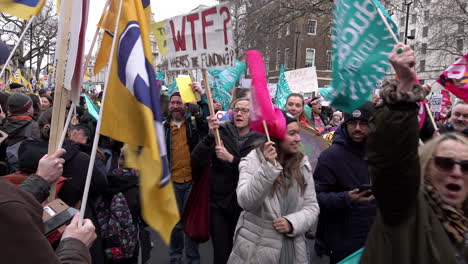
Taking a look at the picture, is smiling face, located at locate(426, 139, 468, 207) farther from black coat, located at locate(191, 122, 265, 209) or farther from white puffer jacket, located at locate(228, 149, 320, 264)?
black coat, located at locate(191, 122, 265, 209)

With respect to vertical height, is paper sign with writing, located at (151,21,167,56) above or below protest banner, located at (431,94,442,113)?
above

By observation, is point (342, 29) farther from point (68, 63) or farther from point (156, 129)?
point (68, 63)

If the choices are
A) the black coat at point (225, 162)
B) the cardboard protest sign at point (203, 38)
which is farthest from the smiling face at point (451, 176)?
the black coat at point (225, 162)

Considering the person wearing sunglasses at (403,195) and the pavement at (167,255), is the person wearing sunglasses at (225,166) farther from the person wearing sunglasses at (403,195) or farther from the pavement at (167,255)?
the person wearing sunglasses at (403,195)

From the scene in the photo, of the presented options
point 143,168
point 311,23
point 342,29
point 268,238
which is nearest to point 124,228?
point 268,238

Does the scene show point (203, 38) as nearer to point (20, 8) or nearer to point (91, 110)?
point (20, 8)

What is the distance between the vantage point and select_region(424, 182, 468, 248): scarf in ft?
5.23

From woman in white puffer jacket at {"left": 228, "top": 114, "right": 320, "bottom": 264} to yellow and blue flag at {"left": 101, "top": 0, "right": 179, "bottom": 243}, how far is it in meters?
0.98

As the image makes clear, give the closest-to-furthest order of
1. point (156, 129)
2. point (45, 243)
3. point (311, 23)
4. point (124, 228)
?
1. point (45, 243)
2. point (156, 129)
3. point (124, 228)
4. point (311, 23)

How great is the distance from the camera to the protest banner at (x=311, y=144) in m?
4.88

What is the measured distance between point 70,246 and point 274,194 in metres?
1.62

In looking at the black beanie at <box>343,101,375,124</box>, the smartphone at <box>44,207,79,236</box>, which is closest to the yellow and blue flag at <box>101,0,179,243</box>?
the smartphone at <box>44,207,79,236</box>

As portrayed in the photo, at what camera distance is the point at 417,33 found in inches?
1743

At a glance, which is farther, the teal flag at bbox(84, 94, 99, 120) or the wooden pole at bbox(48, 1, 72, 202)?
the teal flag at bbox(84, 94, 99, 120)
